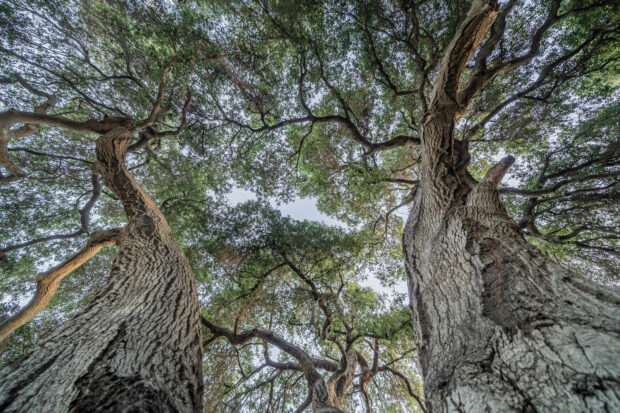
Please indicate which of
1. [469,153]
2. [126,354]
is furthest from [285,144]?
[126,354]

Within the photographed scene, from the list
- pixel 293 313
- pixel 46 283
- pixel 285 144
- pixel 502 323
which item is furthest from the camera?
pixel 285 144

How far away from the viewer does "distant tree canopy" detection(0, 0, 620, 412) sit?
5.52 m

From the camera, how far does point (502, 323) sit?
1.54 metres

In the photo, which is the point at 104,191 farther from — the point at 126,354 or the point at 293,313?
the point at 126,354

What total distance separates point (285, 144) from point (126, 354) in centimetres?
724

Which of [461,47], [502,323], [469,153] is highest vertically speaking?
[469,153]

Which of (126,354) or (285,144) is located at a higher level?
(285,144)

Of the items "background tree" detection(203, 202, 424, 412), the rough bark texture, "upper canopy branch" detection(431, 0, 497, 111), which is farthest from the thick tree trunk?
"background tree" detection(203, 202, 424, 412)

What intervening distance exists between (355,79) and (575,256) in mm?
8822

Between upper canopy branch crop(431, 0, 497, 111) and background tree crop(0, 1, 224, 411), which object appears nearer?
background tree crop(0, 1, 224, 411)

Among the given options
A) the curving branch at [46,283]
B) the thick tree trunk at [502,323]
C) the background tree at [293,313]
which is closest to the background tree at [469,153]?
the thick tree trunk at [502,323]

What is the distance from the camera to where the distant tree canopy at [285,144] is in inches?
217

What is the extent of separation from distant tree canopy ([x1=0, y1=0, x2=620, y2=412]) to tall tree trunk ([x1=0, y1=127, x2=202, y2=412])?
3142 mm

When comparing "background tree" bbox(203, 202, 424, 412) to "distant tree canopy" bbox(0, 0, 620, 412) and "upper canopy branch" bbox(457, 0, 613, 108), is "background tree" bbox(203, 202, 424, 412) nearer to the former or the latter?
"distant tree canopy" bbox(0, 0, 620, 412)
